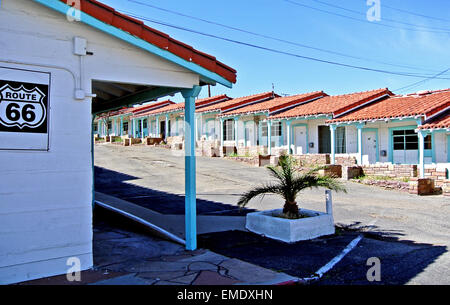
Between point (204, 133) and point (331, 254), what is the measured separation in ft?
87.4

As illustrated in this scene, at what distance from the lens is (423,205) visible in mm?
11969

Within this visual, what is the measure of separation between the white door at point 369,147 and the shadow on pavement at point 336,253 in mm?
13301

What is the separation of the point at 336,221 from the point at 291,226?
266cm

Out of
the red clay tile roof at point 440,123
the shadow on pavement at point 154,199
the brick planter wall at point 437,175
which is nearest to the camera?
the shadow on pavement at point 154,199

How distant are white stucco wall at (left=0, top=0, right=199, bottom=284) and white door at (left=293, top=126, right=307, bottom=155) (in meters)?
20.1

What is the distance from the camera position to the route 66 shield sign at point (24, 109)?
467 centimetres

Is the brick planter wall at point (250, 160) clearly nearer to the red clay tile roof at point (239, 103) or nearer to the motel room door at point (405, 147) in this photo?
the red clay tile roof at point (239, 103)

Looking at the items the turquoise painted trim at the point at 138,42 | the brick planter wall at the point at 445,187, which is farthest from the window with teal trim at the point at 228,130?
the turquoise painted trim at the point at 138,42

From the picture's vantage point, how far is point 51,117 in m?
4.97

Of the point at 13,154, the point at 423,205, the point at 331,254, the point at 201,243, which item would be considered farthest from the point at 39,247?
the point at 423,205

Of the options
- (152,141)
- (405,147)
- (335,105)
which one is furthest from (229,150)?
(405,147)

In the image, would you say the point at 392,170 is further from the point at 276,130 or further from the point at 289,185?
the point at 289,185

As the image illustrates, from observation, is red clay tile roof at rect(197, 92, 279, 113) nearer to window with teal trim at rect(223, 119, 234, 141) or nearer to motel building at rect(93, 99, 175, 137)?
window with teal trim at rect(223, 119, 234, 141)
